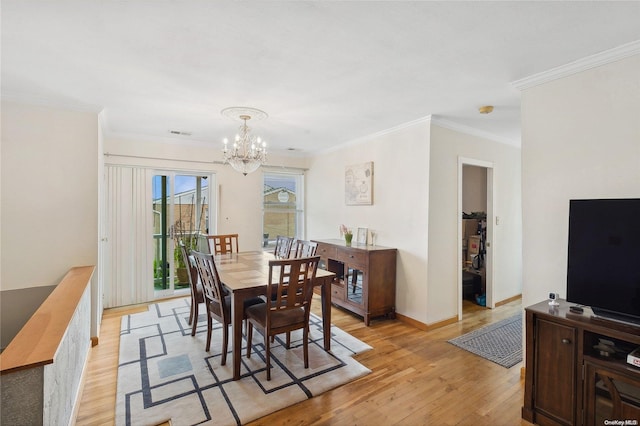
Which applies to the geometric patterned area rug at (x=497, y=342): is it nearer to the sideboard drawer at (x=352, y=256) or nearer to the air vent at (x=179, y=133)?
the sideboard drawer at (x=352, y=256)

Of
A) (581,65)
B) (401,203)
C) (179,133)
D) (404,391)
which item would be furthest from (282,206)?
(581,65)

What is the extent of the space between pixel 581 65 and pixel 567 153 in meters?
0.62

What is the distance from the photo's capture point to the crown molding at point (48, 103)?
2766 mm

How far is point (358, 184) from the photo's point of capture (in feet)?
14.9

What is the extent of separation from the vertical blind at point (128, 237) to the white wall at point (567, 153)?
188 inches

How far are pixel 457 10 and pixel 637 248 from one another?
1696 mm

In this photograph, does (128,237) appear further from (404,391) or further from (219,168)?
(404,391)

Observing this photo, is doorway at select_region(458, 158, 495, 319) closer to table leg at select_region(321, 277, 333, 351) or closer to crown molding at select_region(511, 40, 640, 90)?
crown molding at select_region(511, 40, 640, 90)

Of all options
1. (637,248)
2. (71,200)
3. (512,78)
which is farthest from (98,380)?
(512,78)

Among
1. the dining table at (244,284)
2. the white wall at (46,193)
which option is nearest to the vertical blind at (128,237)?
the white wall at (46,193)

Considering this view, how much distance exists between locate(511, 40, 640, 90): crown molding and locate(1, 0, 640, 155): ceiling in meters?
0.07

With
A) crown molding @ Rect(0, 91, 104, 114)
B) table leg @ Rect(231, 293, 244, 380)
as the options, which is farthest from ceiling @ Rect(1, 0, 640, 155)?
table leg @ Rect(231, 293, 244, 380)

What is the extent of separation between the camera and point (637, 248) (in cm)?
172

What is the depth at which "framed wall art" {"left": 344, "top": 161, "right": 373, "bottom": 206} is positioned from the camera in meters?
4.32
